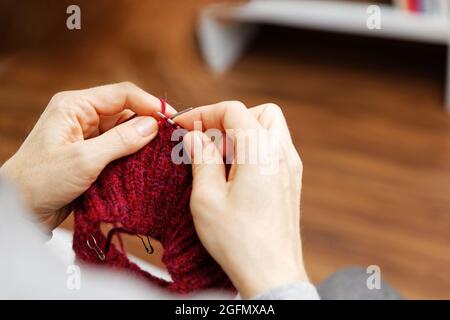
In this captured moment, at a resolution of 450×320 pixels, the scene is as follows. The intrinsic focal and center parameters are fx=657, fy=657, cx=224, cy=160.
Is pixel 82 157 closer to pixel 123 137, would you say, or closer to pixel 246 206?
pixel 123 137

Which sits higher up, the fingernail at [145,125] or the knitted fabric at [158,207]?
the fingernail at [145,125]

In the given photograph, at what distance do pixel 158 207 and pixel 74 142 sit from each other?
0.08 m

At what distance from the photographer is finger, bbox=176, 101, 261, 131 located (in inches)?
19.0

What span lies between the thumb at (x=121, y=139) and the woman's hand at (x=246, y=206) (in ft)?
0.12

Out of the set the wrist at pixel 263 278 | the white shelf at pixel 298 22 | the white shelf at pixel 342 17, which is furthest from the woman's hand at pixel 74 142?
the white shelf at pixel 342 17

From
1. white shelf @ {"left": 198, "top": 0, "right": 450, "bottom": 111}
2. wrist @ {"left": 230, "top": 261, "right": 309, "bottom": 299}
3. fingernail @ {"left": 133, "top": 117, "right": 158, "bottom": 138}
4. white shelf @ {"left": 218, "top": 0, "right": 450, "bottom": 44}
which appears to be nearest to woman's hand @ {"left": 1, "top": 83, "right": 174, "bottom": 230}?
fingernail @ {"left": 133, "top": 117, "right": 158, "bottom": 138}

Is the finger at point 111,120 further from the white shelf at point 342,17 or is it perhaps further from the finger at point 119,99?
the white shelf at point 342,17

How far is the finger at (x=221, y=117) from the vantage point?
19.0 inches

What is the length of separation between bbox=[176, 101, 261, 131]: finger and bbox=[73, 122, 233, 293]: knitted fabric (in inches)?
0.7

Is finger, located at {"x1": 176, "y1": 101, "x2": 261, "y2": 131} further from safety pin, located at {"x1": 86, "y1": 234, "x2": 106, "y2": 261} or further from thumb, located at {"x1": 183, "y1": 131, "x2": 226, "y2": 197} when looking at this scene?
safety pin, located at {"x1": 86, "y1": 234, "x2": 106, "y2": 261}

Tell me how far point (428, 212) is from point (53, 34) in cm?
94

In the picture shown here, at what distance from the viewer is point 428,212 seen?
4.27 ft

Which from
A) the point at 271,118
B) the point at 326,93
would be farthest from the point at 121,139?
the point at 326,93
